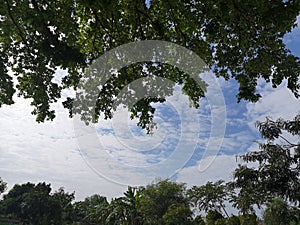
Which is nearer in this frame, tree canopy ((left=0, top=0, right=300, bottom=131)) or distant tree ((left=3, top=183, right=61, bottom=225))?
tree canopy ((left=0, top=0, right=300, bottom=131))

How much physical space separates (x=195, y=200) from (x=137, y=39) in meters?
24.6

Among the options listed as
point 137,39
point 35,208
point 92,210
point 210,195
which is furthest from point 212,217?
point 35,208

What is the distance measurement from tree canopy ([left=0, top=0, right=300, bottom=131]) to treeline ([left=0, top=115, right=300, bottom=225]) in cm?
1218

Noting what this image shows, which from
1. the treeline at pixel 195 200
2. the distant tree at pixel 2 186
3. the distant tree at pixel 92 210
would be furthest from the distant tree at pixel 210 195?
the distant tree at pixel 2 186

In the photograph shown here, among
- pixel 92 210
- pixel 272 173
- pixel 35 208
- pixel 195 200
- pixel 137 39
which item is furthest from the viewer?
pixel 92 210

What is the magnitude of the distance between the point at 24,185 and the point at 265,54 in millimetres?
48379

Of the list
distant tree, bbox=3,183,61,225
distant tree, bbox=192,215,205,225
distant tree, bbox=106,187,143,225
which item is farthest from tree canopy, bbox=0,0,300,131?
distant tree, bbox=3,183,61,225

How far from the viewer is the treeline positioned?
675 inches

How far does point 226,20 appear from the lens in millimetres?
4812

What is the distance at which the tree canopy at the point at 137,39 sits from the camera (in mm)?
4916

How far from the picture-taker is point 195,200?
2895cm

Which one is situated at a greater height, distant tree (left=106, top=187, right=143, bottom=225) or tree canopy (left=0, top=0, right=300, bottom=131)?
distant tree (left=106, top=187, right=143, bottom=225)

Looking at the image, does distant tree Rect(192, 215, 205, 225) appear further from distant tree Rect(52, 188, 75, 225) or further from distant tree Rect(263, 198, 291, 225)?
distant tree Rect(52, 188, 75, 225)

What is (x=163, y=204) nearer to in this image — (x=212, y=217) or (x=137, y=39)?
(x=212, y=217)
